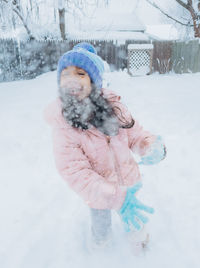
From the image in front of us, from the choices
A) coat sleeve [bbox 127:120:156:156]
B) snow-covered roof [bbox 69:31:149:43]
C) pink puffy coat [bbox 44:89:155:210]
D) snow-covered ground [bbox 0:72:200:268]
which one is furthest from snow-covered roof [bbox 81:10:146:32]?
pink puffy coat [bbox 44:89:155:210]

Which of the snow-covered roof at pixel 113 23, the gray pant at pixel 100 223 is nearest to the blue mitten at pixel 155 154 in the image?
the gray pant at pixel 100 223

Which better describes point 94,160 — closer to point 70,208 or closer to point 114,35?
point 70,208

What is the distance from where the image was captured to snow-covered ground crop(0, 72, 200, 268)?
1.53 metres

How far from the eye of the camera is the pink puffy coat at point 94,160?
1090 mm

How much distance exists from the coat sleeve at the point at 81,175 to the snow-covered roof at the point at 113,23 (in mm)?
14654

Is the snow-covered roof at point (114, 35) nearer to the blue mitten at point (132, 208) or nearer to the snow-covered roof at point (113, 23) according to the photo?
the snow-covered roof at point (113, 23)

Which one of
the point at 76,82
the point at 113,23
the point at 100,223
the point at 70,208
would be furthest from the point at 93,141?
the point at 113,23

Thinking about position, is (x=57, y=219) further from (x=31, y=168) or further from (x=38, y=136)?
(x=38, y=136)

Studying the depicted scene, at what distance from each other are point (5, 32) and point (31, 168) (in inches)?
352

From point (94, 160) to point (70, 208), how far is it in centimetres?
97

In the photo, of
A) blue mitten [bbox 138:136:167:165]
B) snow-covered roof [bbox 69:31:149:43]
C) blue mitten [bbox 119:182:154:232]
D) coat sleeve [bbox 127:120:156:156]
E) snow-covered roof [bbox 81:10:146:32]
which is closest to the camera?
blue mitten [bbox 119:182:154:232]

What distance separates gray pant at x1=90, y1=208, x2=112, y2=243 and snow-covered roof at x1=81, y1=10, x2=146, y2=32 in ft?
48.1

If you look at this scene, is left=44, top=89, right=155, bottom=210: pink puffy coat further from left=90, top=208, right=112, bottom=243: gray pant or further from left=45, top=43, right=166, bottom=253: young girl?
left=90, top=208, right=112, bottom=243: gray pant

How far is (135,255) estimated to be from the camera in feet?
5.01
